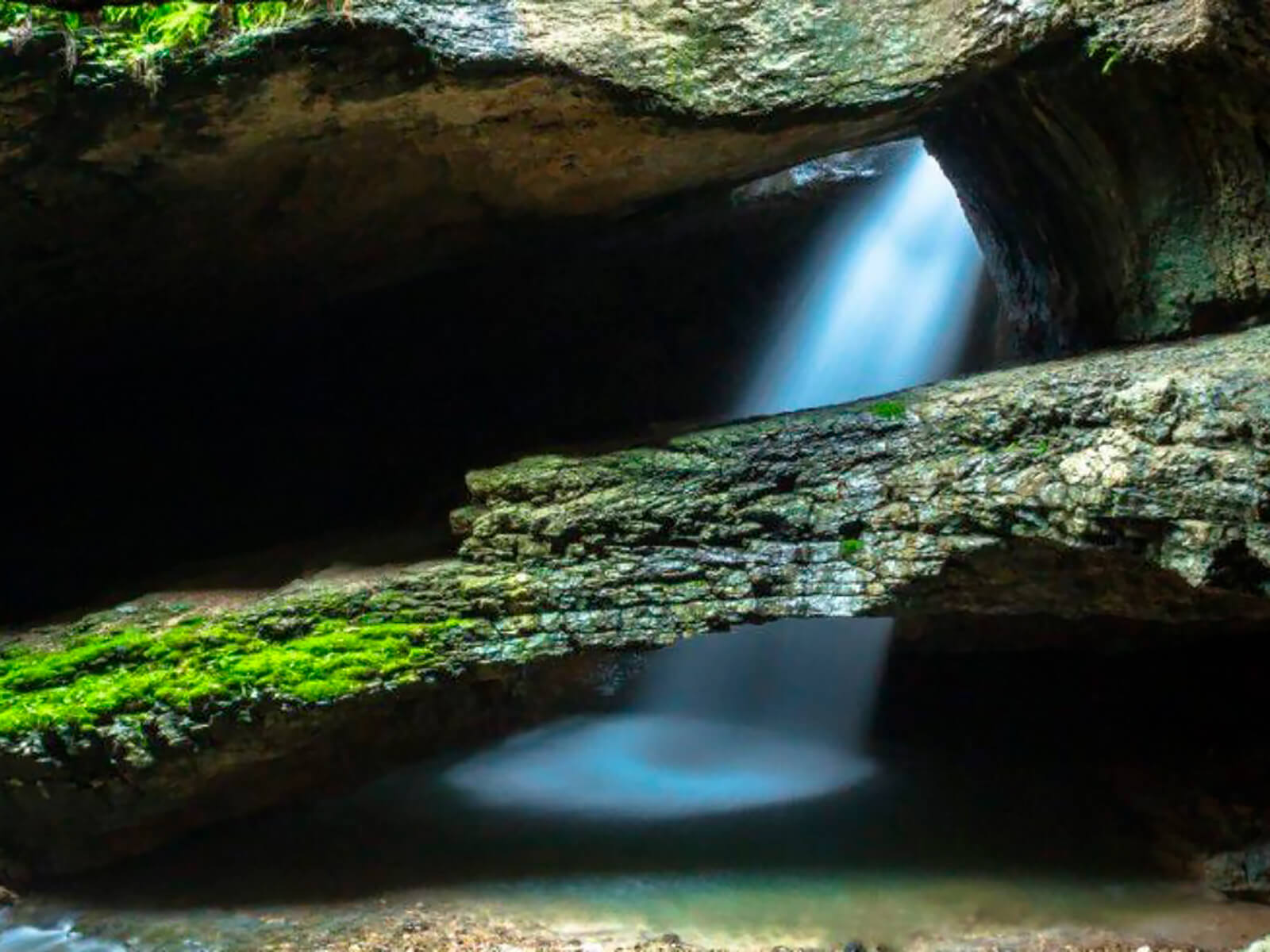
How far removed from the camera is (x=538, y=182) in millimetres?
7191

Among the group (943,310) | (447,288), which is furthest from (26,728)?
(943,310)

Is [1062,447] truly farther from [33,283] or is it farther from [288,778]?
[33,283]

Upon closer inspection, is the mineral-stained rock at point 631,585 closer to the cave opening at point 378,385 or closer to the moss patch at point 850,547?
the moss patch at point 850,547

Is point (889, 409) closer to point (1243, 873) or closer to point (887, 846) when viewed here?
point (887, 846)

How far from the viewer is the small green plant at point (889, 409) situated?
20.0 feet

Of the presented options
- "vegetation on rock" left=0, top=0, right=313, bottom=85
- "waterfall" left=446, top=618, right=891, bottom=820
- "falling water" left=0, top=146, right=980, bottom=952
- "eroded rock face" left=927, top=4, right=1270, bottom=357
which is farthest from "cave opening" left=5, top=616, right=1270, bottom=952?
"vegetation on rock" left=0, top=0, right=313, bottom=85

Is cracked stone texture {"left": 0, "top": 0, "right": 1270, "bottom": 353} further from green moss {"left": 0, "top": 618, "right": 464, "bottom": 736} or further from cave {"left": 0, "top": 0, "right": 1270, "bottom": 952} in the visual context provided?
green moss {"left": 0, "top": 618, "right": 464, "bottom": 736}

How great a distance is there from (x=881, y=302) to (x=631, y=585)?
7.42 m

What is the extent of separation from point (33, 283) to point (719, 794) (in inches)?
258

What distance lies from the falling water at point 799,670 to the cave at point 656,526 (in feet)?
0.56

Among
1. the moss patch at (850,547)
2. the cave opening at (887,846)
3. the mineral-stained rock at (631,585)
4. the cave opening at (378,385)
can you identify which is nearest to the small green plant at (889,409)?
the mineral-stained rock at (631,585)

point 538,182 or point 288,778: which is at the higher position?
point 538,182

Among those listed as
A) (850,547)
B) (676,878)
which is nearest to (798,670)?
(676,878)

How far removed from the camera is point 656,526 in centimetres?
611
